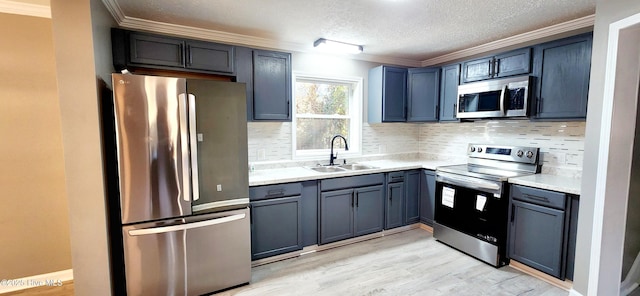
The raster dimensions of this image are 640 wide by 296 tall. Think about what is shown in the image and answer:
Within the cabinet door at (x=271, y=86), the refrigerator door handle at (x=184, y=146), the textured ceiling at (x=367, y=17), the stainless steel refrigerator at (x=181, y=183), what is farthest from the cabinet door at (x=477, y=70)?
the refrigerator door handle at (x=184, y=146)

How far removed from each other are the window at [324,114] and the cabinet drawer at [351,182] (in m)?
0.65

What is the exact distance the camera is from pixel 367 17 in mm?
2434

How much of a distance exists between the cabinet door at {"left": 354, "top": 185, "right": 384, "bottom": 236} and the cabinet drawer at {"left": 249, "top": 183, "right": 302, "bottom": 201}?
76 cm

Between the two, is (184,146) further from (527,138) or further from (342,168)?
(527,138)

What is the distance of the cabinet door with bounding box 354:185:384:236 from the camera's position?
126 inches

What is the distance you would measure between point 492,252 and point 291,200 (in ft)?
6.75

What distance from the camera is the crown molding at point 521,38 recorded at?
2486mm

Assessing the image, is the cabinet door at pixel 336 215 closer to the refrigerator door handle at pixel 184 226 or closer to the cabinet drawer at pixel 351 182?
the cabinet drawer at pixel 351 182

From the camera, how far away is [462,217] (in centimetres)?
299

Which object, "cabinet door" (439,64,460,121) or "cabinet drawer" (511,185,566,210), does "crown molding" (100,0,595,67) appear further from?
"cabinet drawer" (511,185,566,210)

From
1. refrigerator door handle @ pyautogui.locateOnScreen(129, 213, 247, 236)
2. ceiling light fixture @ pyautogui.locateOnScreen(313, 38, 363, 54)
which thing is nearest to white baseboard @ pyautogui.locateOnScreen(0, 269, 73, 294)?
refrigerator door handle @ pyautogui.locateOnScreen(129, 213, 247, 236)

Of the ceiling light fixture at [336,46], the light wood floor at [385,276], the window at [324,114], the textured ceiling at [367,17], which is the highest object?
the textured ceiling at [367,17]

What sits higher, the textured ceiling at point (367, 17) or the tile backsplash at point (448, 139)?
the textured ceiling at point (367, 17)

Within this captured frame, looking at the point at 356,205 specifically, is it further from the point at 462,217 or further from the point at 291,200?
the point at 462,217
